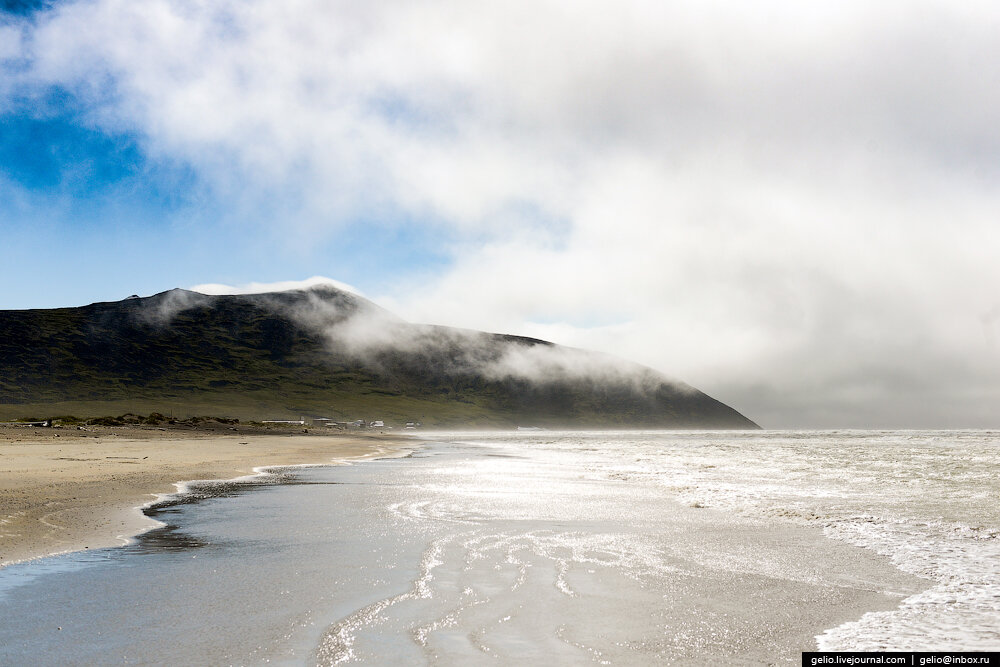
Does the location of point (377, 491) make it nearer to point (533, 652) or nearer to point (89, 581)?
point (89, 581)

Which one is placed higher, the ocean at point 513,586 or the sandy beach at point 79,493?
the ocean at point 513,586

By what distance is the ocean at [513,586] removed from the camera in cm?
641

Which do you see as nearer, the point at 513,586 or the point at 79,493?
the point at 513,586

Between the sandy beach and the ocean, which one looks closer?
the ocean

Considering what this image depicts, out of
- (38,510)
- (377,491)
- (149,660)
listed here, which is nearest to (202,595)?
(149,660)

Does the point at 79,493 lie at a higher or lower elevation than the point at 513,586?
lower

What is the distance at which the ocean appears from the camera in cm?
641

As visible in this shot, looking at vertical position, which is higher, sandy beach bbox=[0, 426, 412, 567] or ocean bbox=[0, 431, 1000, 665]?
ocean bbox=[0, 431, 1000, 665]

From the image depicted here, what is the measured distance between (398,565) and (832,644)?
6.07 meters

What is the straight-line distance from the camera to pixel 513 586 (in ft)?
29.1

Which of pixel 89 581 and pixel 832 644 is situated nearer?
pixel 832 644

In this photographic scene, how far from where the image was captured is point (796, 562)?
34.9 ft

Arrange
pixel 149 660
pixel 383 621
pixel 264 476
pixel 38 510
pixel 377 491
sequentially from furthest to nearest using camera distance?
pixel 264 476, pixel 377 491, pixel 38 510, pixel 383 621, pixel 149 660

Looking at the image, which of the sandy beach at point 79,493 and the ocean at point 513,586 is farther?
the sandy beach at point 79,493
